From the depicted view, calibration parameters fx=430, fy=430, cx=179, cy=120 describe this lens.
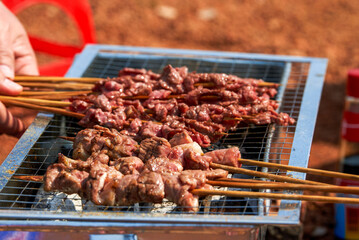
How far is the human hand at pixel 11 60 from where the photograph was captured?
151 inches

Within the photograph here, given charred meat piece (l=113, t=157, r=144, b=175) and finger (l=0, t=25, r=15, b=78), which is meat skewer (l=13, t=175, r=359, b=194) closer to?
charred meat piece (l=113, t=157, r=144, b=175)

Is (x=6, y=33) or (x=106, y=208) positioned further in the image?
(x=6, y=33)

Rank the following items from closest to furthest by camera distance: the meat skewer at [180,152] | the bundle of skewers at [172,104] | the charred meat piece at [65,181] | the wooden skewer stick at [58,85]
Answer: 1. the charred meat piece at [65,181]
2. the meat skewer at [180,152]
3. the bundle of skewers at [172,104]
4. the wooden skewer stick at [58,85]

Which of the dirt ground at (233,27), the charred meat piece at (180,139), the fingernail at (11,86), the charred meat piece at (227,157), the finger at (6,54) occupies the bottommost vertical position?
the charred meat piece at (227,157)

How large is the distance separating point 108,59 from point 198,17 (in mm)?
4734

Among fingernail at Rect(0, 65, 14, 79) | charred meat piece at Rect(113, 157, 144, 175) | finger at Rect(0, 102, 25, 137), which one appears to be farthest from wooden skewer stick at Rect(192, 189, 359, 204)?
fingernail at Rect(0, 65, 14, 79)

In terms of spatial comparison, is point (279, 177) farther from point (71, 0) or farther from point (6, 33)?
point (71, 0)

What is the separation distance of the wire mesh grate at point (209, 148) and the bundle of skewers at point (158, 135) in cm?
12

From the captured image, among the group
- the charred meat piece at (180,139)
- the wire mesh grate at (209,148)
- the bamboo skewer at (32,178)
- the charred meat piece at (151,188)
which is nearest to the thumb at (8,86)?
the wire mesh grate at (209,148)

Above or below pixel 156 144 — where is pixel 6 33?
above

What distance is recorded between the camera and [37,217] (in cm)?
263

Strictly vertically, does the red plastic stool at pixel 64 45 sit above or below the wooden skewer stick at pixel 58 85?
above

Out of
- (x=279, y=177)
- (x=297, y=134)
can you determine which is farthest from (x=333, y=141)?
(x=279, y=177)

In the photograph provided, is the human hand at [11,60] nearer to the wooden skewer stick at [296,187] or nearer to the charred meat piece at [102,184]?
the charred meat piece at [102,184]
